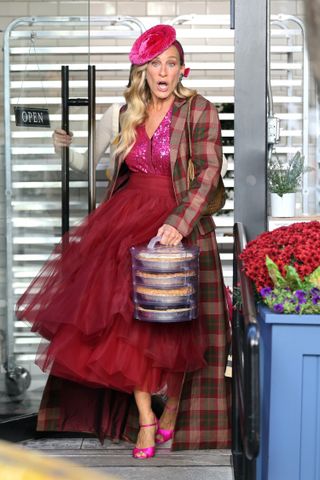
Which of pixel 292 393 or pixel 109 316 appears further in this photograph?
pixel 109 316

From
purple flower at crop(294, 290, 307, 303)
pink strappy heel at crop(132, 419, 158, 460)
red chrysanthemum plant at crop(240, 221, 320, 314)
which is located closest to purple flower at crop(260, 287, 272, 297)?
red chrysanthemum plant at crop(240, 221, 320, 314)

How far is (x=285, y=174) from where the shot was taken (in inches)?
187

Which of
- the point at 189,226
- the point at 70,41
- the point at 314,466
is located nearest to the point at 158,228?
the point at 189,226

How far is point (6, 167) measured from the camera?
452 cm

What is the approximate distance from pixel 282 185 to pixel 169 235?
93 centimetres

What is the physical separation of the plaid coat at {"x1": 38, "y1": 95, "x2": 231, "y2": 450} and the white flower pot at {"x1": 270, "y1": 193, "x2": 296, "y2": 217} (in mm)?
416

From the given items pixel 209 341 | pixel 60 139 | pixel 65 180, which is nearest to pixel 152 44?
pixel 60 139

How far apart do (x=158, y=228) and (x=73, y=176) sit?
2.64ft

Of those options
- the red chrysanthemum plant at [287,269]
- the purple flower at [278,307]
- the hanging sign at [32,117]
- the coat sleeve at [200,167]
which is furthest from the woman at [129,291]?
the purple flower at [278,307]

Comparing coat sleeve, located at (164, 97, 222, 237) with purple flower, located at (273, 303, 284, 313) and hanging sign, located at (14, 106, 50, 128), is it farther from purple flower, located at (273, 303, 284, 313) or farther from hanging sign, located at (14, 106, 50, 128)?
purple flower, located at (273, 303, 284, 313)

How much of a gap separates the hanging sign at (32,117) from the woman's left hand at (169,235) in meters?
0.97

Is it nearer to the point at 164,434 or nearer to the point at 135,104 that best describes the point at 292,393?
the point at 164,434

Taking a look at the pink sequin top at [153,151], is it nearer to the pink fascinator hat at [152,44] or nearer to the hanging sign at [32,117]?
the pink fascinator hat at [152,44]

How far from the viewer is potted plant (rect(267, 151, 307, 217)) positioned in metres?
4.63
